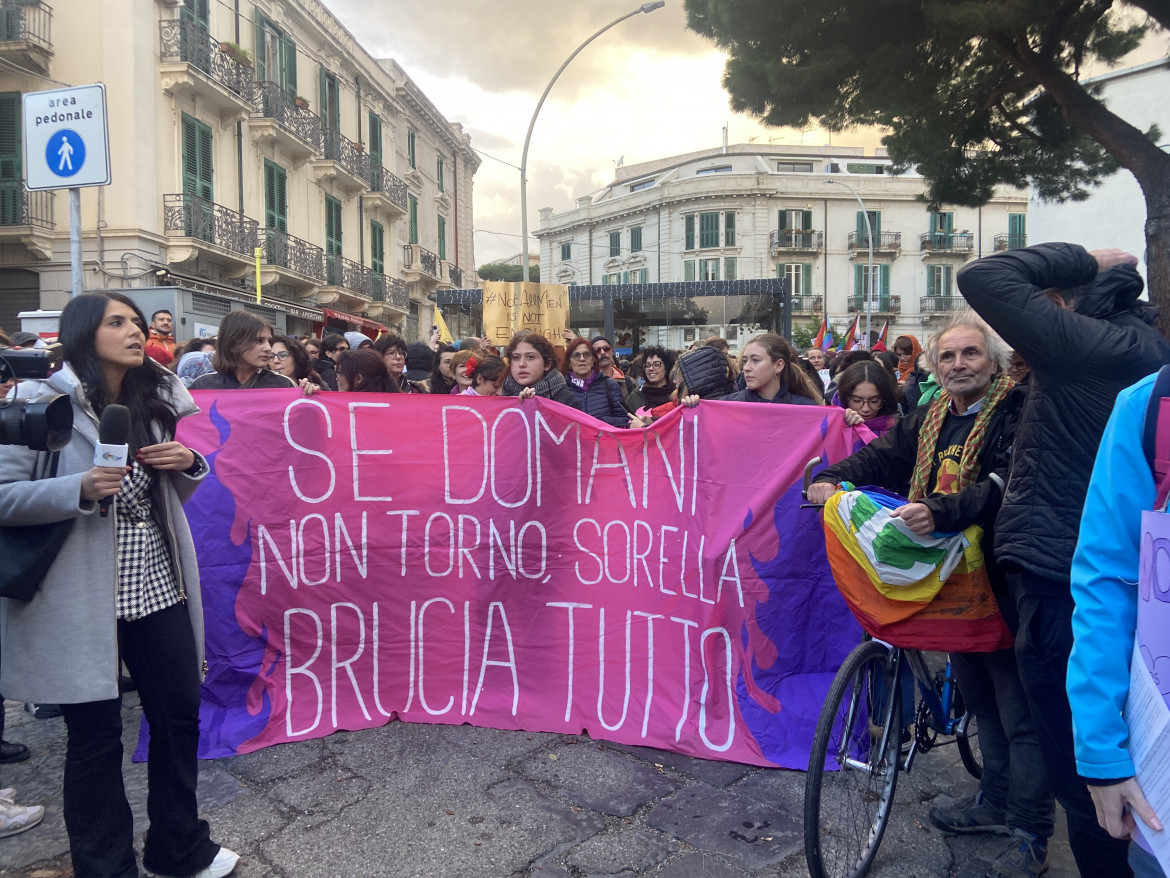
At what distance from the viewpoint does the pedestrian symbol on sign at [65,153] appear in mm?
4934

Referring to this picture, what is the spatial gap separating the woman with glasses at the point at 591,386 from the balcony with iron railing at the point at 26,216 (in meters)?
15.4

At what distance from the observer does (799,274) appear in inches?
2010

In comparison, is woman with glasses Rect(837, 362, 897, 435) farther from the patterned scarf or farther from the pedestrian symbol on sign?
the pedestrian symbol on sign

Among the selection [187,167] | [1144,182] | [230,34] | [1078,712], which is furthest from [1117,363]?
[230,34]

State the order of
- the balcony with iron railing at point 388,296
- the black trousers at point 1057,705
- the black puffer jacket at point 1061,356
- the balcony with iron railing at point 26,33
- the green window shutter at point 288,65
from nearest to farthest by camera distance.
Answer: 1. the black trousers at point 1057,705
2. the black puffer jacket at point 1061,356
3. the balcony with iron railing at point 26,33
4. the green window shutter at point 288,65
5. the balcony with iron railing at point 388,296

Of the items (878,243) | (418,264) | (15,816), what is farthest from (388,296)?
(878,243)

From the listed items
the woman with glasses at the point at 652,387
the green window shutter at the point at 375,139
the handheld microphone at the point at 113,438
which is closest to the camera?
the handheld microphone at the point at 113,438

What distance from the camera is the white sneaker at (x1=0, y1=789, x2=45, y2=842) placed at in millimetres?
3012

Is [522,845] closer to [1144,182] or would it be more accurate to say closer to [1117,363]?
[1117,363]

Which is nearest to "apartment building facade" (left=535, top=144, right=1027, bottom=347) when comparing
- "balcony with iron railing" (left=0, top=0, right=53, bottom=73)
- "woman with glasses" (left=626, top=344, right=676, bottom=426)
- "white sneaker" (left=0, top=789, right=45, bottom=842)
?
"balcony with iron railing" (left=0, top=0, right=53, bottom=73)

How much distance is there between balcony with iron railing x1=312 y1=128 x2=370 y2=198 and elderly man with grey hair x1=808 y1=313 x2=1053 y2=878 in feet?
79.6

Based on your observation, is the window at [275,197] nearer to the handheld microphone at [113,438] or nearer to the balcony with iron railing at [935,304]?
the handheld microphone at [113,438]

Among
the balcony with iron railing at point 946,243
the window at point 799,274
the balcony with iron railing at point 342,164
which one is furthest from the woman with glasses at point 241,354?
the balcony with iron railing at point 946,243

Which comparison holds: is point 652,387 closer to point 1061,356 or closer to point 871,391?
point 871,391
